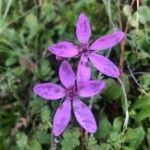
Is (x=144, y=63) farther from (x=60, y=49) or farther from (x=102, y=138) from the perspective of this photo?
(x=60, y=49)

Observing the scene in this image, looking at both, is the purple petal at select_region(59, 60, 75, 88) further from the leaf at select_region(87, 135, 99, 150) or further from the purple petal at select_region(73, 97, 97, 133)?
the leaf at select_region(87, 135, 99, 150)

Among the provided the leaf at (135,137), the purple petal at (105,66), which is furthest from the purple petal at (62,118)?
the leaf at (135,137)

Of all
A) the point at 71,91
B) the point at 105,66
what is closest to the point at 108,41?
the point at 105,66

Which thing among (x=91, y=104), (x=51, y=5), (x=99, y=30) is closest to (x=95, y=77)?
(x=91, y=104)

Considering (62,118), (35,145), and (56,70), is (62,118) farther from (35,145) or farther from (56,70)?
(56,70)

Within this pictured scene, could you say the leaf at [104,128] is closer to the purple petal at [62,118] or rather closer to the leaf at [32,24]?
the purple petal at [62,118]

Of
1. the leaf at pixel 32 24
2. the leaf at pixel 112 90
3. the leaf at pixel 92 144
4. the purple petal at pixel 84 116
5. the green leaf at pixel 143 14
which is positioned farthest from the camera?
the leaf at pixel 32 24
